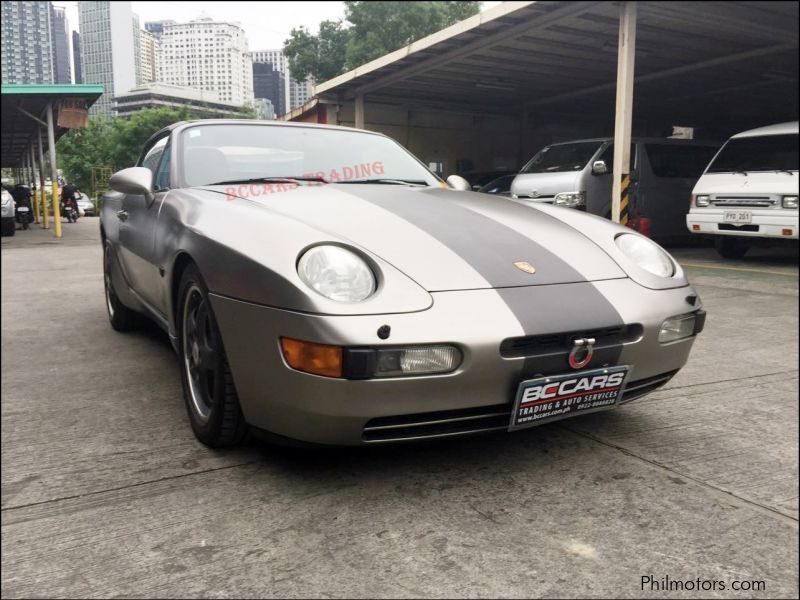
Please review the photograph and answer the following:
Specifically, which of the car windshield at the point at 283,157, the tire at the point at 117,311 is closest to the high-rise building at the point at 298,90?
the car windshield at the point at 283,157

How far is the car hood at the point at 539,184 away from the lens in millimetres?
4572

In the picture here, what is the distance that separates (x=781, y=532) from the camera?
146cm

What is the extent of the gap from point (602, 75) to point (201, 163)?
13.4ft

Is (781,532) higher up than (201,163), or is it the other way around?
(201,163)

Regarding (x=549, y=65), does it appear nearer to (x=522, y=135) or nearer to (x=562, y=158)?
(x=522, y=135)

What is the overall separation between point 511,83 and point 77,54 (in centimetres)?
331

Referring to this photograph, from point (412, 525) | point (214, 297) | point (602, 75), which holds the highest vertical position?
point (602, 75)

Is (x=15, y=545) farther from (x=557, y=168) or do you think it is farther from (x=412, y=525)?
(x=557, y=168)

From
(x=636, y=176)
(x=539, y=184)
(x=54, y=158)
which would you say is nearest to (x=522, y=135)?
(x=539, y=184)

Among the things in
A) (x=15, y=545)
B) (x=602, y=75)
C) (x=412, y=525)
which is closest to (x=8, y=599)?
(x=15, y=545)

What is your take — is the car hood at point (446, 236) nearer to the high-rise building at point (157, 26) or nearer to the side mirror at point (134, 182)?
the side mirror at point (134, 182)

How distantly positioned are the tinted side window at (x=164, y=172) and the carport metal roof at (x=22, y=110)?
1.54 ft

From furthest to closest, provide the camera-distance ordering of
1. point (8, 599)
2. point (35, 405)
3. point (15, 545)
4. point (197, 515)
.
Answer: point (35, 405)
point (197, 515)
point (15, 545)
point (8, 599)

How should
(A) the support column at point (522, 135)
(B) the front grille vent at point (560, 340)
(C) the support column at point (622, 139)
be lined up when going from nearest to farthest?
1. (B) the front grille vent at point (560, 340)
2. (A) the support column at point (522, 135)
3. (C) the support column at point (622, 139)
